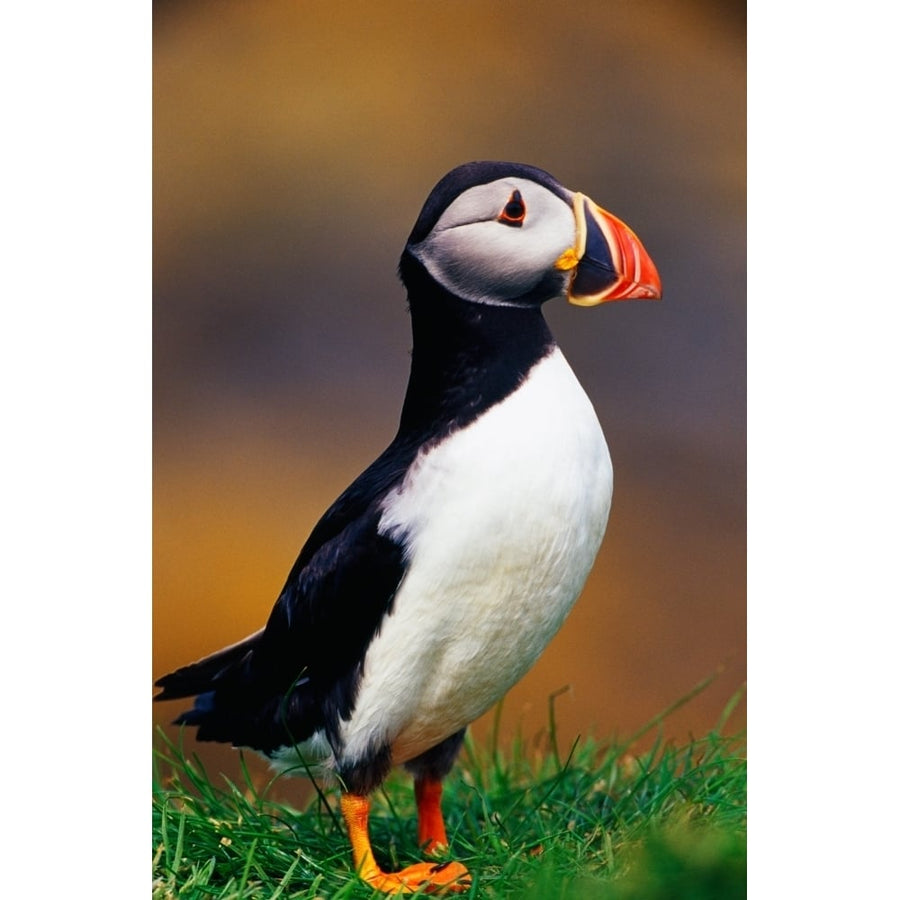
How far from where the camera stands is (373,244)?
2.12 meters

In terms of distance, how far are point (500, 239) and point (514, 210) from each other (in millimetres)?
42

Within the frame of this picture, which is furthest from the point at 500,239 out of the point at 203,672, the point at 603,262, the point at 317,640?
the point at 203,672

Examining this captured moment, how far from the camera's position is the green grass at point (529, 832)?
184cm

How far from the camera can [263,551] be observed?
2.09 m

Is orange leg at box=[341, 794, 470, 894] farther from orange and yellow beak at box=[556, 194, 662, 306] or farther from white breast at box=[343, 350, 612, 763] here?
orange and yellow beak at box=[556, 194, 662, 306]

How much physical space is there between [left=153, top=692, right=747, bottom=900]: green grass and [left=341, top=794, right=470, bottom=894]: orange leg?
0.02 m

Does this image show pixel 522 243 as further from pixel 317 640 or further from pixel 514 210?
pixel 317 640

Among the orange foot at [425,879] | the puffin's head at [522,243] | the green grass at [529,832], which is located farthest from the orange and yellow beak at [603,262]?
the orange foot at [425,879]

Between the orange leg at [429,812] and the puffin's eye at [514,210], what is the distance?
81 cm

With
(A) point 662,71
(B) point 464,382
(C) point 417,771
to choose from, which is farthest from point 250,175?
(C) point 417,771

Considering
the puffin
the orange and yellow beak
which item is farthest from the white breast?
the orange and yellow beak

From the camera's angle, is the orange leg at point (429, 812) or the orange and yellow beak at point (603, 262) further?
the orange leg at point (429, 812)

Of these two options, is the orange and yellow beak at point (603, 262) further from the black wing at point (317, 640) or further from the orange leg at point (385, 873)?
the orange leg at point (385, 873)

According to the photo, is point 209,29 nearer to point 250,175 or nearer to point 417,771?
point 250,175
